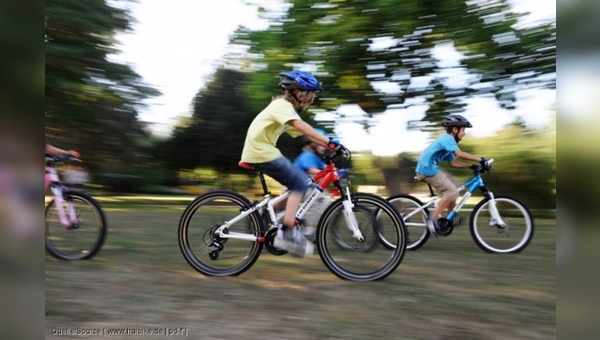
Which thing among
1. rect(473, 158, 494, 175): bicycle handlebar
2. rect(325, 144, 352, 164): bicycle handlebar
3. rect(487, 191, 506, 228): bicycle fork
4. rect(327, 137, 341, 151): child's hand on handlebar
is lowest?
rect(487, 191, 506, 228): bicycle fork

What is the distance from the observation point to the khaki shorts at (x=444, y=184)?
5441 mm

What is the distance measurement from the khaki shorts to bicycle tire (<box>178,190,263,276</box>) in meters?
2.41

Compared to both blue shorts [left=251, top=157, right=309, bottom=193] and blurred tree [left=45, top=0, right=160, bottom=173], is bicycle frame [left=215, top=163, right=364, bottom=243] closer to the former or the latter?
blue shorts [left=251, top=157, right=309, bottom=193]

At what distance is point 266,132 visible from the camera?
4016 mm

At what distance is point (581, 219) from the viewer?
1472mm

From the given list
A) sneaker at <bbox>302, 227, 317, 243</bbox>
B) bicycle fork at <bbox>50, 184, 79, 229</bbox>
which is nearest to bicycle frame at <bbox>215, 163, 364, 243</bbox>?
sneaker at <bbox>302, 227, 317, 243</bbox>

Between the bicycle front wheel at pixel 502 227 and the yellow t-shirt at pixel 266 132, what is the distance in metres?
2.65

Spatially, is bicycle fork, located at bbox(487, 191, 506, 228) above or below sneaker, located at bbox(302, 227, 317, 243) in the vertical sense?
below

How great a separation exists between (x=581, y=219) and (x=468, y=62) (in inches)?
228

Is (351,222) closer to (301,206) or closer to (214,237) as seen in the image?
(301,206)

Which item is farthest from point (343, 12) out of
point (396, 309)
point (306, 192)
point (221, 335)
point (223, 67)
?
point (221, 335)

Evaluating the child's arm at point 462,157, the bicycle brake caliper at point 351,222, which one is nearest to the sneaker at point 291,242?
the bicycle brake caliper at point 351,222

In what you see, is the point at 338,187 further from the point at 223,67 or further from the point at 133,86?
the point at 133,86

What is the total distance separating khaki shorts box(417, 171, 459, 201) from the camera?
5.44m
